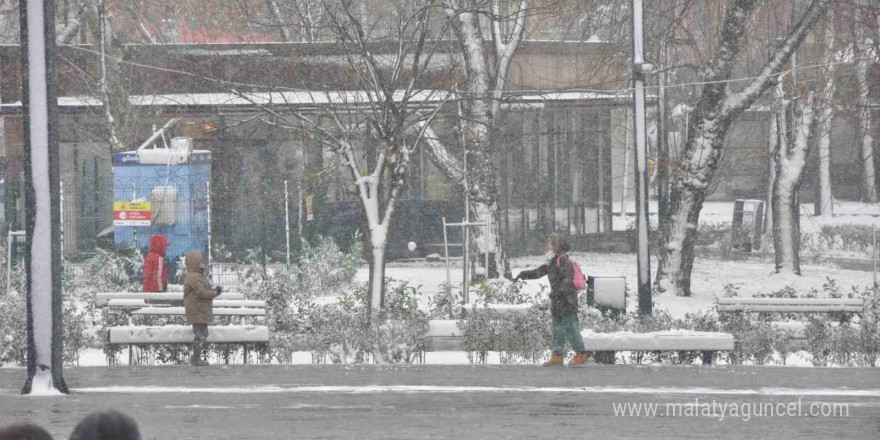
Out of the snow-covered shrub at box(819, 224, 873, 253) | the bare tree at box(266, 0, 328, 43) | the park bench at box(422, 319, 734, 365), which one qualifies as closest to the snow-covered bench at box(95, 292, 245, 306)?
the bare tree at box(266, 0, 328, 43)

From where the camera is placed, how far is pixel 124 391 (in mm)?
10398

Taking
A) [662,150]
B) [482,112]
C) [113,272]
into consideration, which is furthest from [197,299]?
[662,150]

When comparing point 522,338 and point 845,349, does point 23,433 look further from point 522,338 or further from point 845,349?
point 845,349

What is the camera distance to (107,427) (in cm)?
362

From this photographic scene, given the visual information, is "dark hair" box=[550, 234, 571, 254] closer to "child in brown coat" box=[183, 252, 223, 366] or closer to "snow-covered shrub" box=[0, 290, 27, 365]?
"child in brown coat" box=[183, 252, 223, 366]

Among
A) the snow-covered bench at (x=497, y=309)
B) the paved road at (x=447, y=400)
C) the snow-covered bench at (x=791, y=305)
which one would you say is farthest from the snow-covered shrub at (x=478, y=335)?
the snow-covered bench at (x=791, y=305)

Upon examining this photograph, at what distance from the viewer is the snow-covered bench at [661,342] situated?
473 inches

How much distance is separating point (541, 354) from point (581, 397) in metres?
2.78

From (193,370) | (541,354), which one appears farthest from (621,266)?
(193,370)

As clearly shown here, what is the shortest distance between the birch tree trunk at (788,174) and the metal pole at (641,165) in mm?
9441

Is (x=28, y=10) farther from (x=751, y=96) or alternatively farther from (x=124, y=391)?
(x=751, y=96)

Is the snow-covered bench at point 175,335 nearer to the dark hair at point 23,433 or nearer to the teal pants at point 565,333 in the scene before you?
the teal pants at point 565,333

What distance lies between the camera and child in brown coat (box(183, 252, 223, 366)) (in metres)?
11.8

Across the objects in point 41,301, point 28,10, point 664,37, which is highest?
point 664,37
